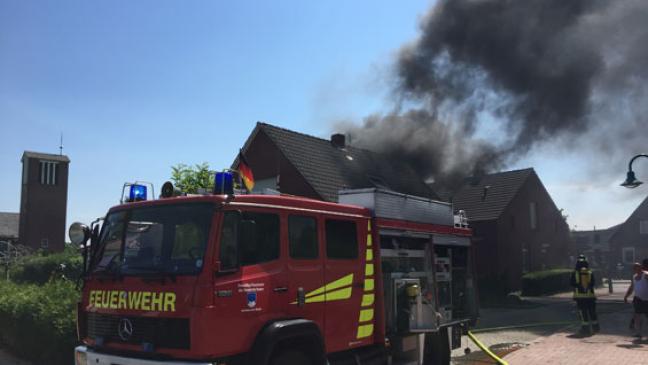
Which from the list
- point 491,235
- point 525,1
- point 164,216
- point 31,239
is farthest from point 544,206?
point 31,239

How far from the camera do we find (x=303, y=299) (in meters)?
5.63

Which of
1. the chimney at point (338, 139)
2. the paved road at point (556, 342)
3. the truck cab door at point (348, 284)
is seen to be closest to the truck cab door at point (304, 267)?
the truck cab door at point (348, 284)

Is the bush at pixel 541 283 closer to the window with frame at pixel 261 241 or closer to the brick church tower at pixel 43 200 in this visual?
the window with frame at pixel 261 241

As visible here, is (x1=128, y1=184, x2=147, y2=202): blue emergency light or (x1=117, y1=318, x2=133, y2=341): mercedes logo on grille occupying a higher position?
(x1=128, y1=184, x2=147, y2=202): blue emergency light

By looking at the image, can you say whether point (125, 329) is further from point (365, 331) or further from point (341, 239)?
point (365, 331)

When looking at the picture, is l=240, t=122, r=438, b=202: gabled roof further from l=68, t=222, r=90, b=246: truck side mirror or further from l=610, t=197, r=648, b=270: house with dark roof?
l=610, t=197, r=648, b=270: house with dark roof

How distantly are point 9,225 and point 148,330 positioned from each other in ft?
215

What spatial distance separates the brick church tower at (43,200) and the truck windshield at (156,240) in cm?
5426

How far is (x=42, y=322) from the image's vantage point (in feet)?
25.8

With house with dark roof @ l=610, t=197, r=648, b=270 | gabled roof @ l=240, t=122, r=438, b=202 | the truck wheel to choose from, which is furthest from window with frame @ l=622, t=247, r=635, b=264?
the truck wheel

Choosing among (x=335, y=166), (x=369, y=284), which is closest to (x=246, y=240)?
(x=369, y=284)

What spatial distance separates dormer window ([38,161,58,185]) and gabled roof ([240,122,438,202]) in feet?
142

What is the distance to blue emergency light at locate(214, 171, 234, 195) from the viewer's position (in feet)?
17.3

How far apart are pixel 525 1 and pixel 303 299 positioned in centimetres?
1850
